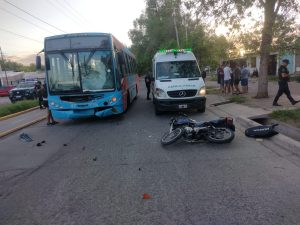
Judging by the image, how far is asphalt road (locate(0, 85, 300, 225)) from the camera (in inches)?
147

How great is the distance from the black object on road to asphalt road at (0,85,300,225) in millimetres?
198

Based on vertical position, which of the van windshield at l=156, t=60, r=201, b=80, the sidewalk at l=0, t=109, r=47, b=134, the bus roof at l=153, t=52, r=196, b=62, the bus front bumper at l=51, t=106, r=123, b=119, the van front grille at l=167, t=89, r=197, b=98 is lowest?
the sidewalk at l=0, t=109, r=47, b=134

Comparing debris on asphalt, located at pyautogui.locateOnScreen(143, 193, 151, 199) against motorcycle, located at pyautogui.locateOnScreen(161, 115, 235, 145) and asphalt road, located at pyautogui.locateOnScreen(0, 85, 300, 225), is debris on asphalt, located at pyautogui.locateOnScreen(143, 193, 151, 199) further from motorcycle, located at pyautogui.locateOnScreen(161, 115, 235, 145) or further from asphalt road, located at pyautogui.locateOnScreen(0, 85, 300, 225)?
motorcycle, located at pyautogui.locateOnScreen(161, 115, 235, 145)

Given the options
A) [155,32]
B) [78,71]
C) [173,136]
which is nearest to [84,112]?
[78,71]

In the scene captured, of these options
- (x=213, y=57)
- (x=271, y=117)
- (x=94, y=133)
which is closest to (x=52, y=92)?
(x=94, y=133)

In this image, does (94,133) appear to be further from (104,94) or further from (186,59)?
(186,59)

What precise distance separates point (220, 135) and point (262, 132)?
104 centimetres

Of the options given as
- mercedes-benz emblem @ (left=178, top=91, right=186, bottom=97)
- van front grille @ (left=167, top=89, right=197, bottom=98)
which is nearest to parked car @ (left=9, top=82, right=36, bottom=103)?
van front grille @ (left=167, top=89, right=197, bottom=98)

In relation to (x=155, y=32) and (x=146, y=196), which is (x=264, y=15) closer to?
(x=146, y=196)

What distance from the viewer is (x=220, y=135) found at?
706cm

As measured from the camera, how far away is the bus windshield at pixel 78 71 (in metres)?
10.3

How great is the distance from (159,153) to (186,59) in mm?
6497

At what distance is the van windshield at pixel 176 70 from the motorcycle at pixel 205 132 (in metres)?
4.75

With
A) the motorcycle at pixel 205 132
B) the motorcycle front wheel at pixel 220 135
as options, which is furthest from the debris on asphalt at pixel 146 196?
the motorcycle front wheel at pixel 220 135
